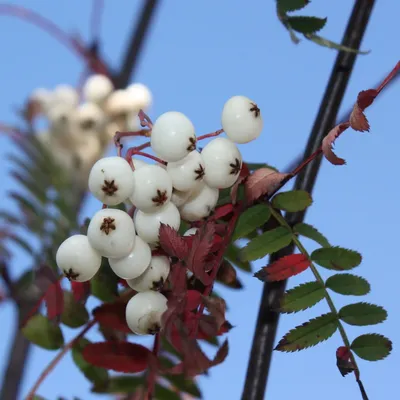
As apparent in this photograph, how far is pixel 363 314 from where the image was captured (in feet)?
1.42

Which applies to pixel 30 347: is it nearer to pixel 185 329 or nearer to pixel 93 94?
pixel 93 94

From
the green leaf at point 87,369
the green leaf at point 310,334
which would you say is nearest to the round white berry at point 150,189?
the green leaf at point 310,334

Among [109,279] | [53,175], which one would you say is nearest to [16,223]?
[53,175]

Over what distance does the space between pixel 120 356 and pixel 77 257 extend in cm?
12

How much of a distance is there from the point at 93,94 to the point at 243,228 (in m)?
0.83

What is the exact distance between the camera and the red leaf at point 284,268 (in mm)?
437

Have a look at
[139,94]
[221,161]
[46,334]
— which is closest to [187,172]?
[221,161]

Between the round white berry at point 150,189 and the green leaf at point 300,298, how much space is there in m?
0.10

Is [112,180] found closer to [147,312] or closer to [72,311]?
[147,312]

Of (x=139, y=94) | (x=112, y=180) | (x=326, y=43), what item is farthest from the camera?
(x=139, y=94)

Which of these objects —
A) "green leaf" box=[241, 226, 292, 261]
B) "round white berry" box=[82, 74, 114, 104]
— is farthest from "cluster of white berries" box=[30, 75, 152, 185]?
"green leaf" box=[241, 226, 292, 261]

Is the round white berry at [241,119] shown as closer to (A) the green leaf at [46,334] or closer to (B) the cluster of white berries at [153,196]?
(B) the cluster of white berries at [153,196]

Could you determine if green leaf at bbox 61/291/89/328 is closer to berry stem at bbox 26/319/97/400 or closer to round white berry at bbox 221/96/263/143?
berry stem at bbox 26/319/97/400

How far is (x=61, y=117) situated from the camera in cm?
124
